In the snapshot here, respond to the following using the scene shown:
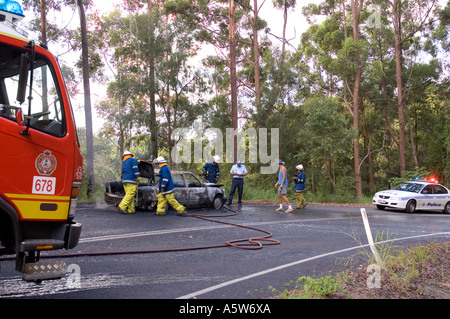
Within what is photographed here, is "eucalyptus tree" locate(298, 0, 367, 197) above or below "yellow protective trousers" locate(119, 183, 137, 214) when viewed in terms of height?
above

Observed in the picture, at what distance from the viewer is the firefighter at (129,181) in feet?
39.8

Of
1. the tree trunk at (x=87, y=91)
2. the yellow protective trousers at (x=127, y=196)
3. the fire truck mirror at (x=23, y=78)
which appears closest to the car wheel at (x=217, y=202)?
the yellow protective trousers at (x=127, y=196)

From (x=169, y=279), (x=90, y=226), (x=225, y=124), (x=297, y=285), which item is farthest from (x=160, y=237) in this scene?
(x=225, y=124)

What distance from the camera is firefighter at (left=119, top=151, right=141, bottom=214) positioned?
12.1 m

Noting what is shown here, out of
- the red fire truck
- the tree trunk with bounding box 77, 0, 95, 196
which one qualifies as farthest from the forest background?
the red fire truck

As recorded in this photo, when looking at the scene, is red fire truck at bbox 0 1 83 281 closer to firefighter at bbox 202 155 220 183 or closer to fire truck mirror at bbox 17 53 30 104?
fire truck mirror at bbox 17 53 30 104

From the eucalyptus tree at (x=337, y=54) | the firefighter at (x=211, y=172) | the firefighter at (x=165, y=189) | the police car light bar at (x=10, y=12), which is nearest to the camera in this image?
the police car light bar at (x=10, y=12)

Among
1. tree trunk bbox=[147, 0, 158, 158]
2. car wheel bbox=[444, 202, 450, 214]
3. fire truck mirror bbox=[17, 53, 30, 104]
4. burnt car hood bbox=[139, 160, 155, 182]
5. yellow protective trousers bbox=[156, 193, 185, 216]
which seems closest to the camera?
fire truck mirror bbox=[17, 53, 30, 104]

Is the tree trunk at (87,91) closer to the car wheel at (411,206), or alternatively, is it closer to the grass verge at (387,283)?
the car wheel at (411,206)

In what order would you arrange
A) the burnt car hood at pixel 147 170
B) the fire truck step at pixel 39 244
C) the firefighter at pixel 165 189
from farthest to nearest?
the burnt car hood at pixel 147 170 → the firefighter at pixel 165 189 → the fire truck step at pixel 39 244

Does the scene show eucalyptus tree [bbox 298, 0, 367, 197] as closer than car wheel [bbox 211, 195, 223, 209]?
No

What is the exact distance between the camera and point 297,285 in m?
5.50

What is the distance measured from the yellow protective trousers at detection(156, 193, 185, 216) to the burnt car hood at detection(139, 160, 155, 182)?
0.90 metres

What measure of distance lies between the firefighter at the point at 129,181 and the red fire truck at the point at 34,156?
724cm
